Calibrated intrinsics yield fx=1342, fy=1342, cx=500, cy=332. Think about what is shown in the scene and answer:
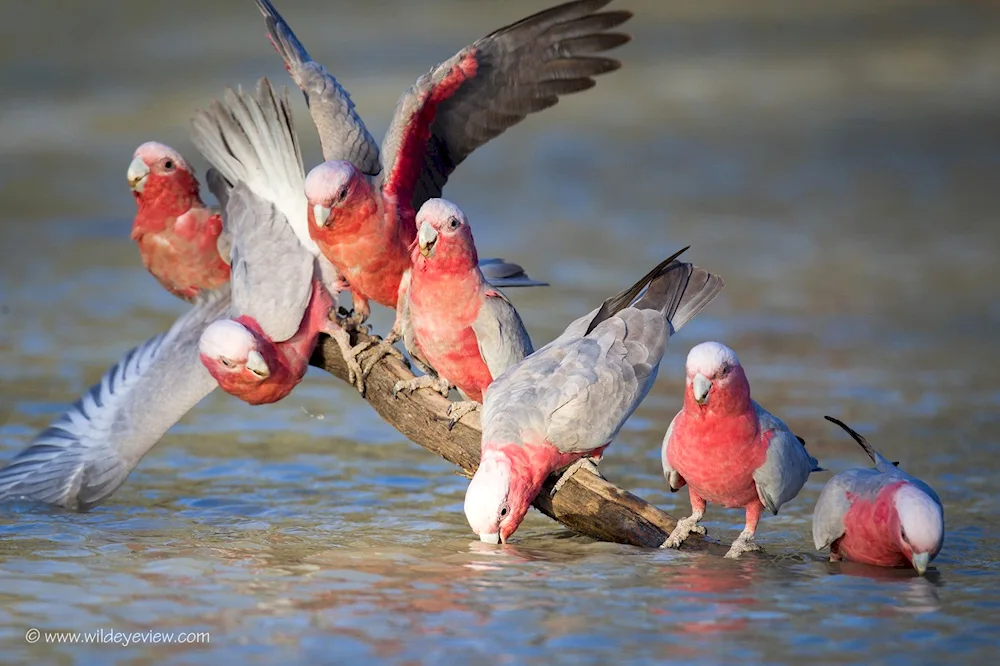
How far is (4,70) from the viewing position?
790 inches

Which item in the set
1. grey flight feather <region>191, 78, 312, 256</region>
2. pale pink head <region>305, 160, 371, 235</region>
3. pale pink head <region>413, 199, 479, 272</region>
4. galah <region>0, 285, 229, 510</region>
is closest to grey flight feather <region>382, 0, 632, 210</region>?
pale pink head <region>305, 160, 371, 235</region>

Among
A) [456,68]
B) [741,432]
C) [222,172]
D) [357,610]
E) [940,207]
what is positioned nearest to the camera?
[357,610]

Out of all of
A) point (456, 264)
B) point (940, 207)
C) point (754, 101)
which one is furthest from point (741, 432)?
point (754, 101)

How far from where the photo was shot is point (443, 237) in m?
6.97

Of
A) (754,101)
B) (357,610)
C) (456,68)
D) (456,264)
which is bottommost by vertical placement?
(357,610)

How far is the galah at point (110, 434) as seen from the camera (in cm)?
820

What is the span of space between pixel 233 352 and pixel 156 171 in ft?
5.36

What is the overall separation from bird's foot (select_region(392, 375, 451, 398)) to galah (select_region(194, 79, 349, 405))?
53cm

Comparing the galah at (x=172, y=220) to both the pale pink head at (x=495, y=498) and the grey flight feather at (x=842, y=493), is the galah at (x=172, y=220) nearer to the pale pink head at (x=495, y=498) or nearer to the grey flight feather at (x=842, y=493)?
the pale pink head at (x=495, y=498)

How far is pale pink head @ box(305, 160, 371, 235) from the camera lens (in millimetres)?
7156

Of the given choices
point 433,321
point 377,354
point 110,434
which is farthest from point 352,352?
point 110,434

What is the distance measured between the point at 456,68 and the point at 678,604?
3.28 metres

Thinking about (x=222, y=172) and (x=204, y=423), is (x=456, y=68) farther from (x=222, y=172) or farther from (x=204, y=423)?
(x=204, y=423)

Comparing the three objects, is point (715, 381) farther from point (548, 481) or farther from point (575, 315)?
point (575, 315)
